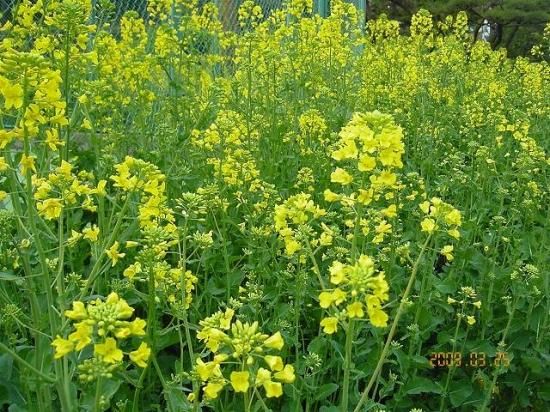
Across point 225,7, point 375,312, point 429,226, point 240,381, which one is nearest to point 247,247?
point 429,226

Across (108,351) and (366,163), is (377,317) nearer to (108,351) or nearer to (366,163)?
(366,163)

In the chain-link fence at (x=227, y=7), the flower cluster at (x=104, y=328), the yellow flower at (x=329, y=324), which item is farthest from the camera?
the chain-link fence at (x=227, y=7)

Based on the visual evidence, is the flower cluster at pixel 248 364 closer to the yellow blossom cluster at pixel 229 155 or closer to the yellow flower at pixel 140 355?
the yellow flower at pixel 140 355

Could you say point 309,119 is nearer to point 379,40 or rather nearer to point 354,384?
point 354,384

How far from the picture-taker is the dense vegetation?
68.2 inches

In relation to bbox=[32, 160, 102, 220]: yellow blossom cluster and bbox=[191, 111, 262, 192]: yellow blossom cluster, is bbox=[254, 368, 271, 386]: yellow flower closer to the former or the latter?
bbox=[32, 160, 102, 220]: yellow blossom cluster

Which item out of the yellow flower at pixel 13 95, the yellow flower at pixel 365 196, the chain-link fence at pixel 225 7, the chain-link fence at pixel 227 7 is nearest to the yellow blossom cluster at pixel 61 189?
the yellow flower at pixel 13 95

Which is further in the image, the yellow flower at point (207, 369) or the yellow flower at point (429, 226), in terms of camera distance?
the yellow flower at point (429, 226)

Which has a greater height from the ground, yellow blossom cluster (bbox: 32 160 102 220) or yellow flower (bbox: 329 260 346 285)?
yellow blossom cluster (bbox: 32 160 102 220)

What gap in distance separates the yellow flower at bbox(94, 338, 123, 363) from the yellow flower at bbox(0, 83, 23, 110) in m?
0.69

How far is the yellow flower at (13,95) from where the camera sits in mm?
1691

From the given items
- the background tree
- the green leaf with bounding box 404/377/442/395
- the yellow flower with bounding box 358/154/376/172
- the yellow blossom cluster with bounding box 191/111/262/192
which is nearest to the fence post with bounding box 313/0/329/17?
the yellow blossom cluster with bounding box 191/111/262/192
